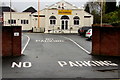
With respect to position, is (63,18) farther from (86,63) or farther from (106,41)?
(86,63)

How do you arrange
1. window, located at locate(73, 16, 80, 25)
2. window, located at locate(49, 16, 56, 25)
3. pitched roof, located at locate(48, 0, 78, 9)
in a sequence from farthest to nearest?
window, located at locate(73, 16, 80, 25) → pitched roof, located at locate(48, 0, 78, 9) → window, located at locate(49, 16, 56, 25)

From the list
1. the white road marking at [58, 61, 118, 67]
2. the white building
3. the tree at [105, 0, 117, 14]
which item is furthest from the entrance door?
the white road marking at [58, 61, 118, 67]

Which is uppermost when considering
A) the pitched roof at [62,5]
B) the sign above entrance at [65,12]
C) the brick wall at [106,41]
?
the pitched roof at [62,5]

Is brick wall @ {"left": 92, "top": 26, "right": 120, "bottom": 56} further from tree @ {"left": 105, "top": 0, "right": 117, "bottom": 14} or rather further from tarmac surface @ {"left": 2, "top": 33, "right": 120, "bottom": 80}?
tree @ {"left": 105, "top": 0, "right": 117, "bottom": 14}

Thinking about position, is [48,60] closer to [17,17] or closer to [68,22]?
[68,22]

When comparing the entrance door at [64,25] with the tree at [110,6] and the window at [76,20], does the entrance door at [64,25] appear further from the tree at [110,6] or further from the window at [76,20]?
the tree at [110,6]

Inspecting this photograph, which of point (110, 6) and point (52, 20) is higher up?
point (110, 6)

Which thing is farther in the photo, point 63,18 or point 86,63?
point 63,18

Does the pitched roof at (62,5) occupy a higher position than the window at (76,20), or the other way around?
the pitched roof at (62,5)

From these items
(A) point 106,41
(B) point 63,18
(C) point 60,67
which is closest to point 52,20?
(B) point 63,18

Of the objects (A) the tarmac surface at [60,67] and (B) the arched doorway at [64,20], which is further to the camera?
(B) the arched doorway at [64,20]

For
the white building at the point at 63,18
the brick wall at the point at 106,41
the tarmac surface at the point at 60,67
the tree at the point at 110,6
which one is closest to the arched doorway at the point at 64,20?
the white building at the point at 63,18

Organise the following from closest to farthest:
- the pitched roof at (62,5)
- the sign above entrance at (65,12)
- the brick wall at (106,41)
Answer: the brick wall at (106,41)
the sign above entrance at (65,12)
the pitched roof at (62,5)

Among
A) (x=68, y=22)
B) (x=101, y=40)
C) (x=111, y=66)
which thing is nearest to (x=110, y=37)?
(x=101, y=40)
